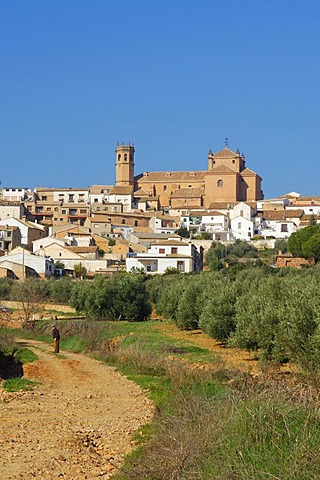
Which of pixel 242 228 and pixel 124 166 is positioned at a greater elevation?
pixel 124 166

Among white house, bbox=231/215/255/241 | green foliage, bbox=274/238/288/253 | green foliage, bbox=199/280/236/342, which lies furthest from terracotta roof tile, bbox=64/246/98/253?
green foliage, bbox=199/280/236/342

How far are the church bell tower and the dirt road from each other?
99096mm

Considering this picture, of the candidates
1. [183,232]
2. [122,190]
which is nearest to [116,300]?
[183,232]

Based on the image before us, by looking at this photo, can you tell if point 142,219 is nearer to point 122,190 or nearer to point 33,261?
point 122,190

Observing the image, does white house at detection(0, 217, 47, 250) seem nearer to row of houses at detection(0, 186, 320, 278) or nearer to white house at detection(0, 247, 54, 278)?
row of houses at detection(0, 186, 320, 278)

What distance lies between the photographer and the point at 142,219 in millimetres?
97625

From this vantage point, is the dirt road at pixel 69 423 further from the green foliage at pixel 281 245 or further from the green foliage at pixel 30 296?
the green foliage at pixel 281 245

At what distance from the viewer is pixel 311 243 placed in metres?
62.3

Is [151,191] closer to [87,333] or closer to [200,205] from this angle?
[200,205]

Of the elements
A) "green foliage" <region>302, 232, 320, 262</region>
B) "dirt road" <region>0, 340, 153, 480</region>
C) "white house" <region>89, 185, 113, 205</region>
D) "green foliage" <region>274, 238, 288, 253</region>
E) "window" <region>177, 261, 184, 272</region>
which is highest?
"white house" <region>89, 185, 113, 205</region>

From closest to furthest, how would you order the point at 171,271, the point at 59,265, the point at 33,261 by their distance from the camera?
the point at 171,271
the point at 33,261
the point at 59,265

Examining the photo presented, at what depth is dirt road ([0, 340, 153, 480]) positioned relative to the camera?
10758mm

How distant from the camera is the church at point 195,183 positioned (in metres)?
108

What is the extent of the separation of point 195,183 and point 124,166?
12.0 metres
